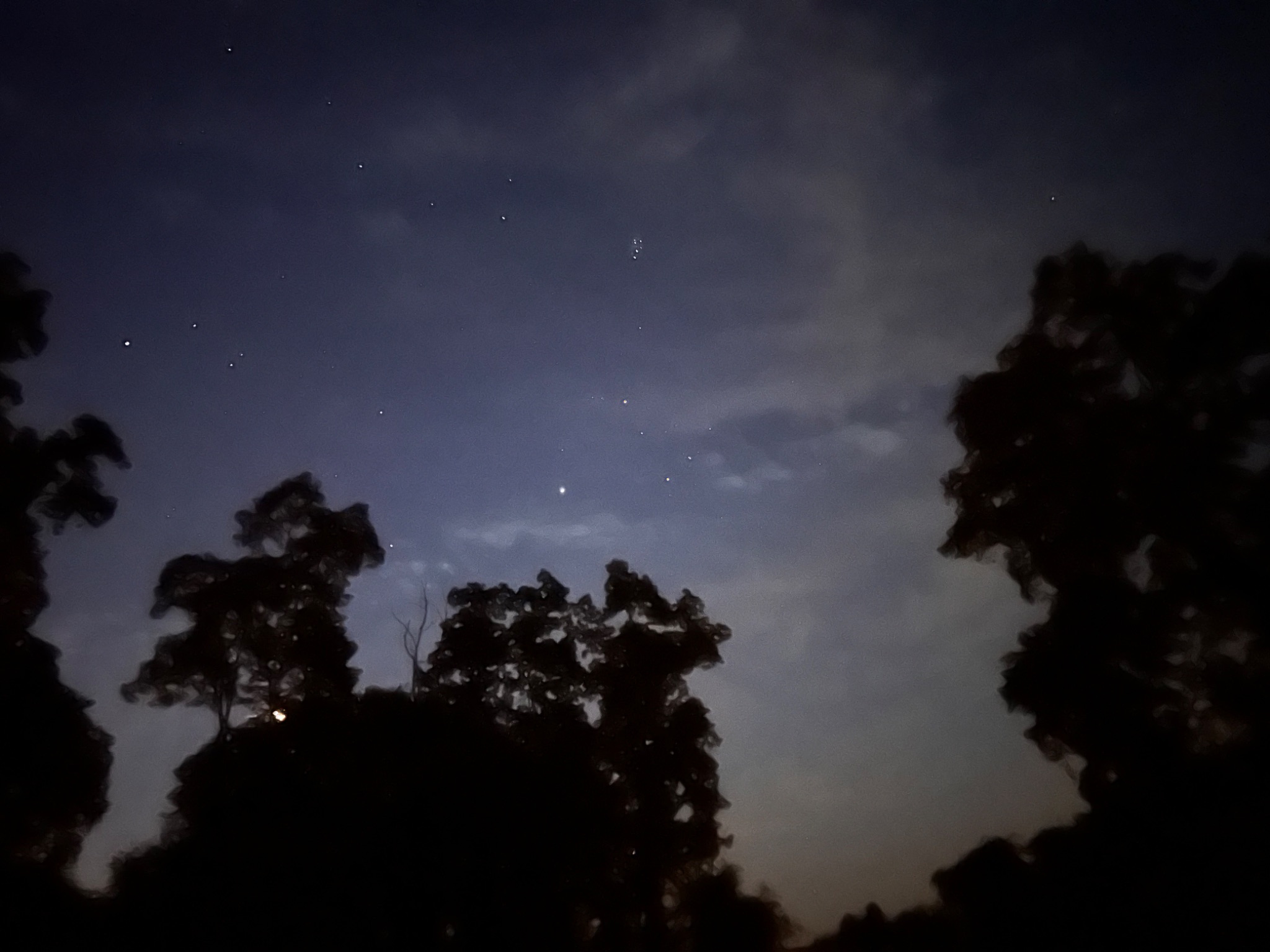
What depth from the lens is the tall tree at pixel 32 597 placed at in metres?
15.7

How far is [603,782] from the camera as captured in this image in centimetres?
2659

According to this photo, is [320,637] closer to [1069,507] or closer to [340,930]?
[340,930]

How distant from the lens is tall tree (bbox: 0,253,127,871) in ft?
51.6

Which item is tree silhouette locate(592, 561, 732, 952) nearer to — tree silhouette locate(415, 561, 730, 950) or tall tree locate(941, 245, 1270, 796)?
tree silhouette locate(415, 561, 730, 950)

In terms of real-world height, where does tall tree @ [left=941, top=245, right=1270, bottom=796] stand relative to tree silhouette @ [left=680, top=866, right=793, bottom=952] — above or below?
above

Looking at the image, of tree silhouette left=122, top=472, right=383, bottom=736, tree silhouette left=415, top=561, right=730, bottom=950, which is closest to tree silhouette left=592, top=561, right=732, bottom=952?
tree silhouette left=415, top=561, right=730, bottom=950

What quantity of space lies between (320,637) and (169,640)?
3.90 m

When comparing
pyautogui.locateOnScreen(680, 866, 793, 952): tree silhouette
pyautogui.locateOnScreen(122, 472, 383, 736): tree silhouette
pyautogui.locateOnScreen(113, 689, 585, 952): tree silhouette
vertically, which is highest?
pyautogui.locateOnScreen(122, 472, 383, 736): tree silhouette

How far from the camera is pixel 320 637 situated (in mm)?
23281

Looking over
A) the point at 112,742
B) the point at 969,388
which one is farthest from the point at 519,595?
the point at 969,388

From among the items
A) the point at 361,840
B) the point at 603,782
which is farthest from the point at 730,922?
the point at 361,840

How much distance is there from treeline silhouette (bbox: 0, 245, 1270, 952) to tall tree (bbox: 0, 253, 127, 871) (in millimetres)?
46

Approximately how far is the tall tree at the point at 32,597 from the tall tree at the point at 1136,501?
1796 cm

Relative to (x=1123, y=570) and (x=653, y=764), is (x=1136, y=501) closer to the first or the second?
(x=1123, y=570)
